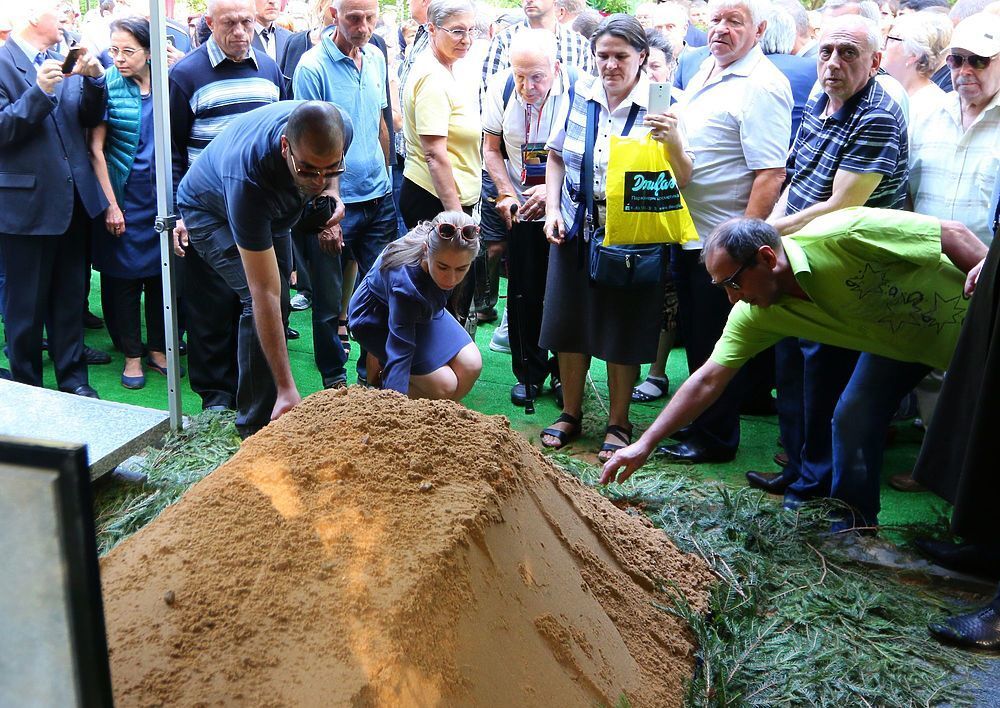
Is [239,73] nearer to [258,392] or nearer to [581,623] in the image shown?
[258,392]

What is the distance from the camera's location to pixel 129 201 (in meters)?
5.20

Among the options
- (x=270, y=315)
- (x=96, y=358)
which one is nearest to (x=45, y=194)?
(x=96, y=358)

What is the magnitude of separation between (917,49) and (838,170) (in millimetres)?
1213

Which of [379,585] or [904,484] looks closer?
[379,585]

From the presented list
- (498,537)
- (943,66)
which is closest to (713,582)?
(498,537)

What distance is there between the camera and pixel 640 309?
4363mm

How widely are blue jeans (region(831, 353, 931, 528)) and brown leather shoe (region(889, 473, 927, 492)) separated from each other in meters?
0.64

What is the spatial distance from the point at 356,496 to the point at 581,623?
66cm

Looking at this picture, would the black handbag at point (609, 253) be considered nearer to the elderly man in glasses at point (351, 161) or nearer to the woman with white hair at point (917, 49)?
the elderly man in glasses at point (351, 161)

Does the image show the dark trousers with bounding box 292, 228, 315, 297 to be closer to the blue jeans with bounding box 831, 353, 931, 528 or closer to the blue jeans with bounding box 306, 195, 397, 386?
the blue jeans with bounding box 306, 195, 397, 386

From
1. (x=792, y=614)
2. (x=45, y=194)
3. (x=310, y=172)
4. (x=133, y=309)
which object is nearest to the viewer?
(x=792, y=614)

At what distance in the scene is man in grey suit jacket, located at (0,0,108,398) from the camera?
4.55 meters

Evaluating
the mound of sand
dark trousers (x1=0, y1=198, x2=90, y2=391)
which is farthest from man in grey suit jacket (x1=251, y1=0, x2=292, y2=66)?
the mound of sand

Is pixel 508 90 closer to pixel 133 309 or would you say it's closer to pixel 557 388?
pixel 557 388
